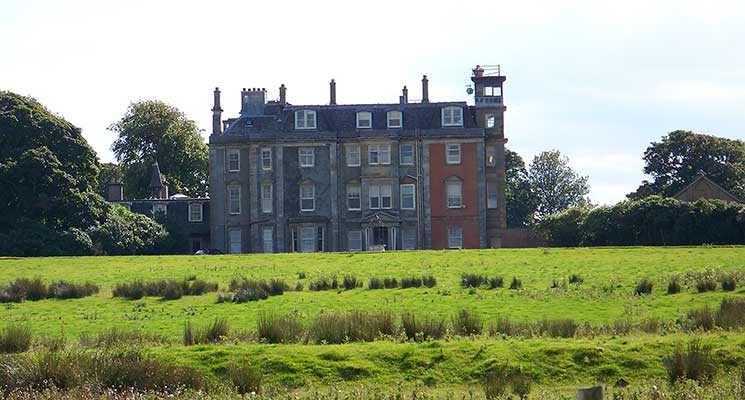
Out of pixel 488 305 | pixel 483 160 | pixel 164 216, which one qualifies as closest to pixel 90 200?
pixel 164 216

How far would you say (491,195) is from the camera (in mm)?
79250

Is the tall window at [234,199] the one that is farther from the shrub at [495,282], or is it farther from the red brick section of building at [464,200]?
the shrub at [495,282]

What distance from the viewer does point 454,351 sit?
24312 millimetres

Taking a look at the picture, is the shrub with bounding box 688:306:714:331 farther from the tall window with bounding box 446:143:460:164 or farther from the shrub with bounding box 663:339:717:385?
the tall window with bounding box 446:143:460:164

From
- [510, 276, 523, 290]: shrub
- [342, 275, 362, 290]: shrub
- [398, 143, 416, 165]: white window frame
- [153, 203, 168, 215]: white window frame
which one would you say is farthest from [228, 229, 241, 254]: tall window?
[510, 276, 523, 290]: shrub

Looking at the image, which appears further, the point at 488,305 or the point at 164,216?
the point at 164,216

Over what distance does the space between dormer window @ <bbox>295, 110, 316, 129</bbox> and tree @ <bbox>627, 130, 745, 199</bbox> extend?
1046 inches

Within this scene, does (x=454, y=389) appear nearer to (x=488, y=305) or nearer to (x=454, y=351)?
(x=454, y=351)

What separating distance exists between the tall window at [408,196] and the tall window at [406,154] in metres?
1.49

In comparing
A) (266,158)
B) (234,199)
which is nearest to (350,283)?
(266,158)

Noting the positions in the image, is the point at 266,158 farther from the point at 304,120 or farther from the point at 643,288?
the point at 643,288

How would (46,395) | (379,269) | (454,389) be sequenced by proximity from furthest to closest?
(379,269) < (454,389) < (46,395)

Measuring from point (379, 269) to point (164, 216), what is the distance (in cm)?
3906

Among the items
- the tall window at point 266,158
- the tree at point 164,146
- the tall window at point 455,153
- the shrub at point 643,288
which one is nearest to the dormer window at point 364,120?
the tall window at point 455,153
